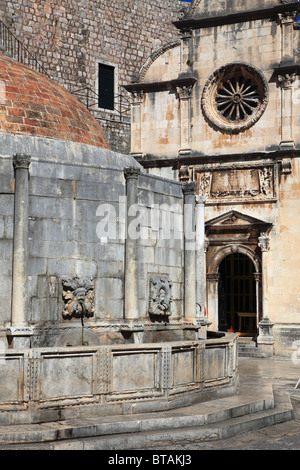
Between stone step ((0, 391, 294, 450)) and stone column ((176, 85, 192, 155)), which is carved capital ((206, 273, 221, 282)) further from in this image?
stone step ((0, 391, 294, 450))

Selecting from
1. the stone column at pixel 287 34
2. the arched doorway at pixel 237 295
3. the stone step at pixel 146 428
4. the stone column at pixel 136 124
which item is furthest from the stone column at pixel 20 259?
the stone column at pixel 287 34

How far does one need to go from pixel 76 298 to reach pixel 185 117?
15.6 m

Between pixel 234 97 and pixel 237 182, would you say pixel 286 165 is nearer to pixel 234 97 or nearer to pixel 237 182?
pixel 237 182

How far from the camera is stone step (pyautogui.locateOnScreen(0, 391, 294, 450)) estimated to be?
890 centimetres

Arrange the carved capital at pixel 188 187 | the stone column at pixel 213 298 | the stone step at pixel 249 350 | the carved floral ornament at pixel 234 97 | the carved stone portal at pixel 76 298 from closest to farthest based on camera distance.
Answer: the carved stone portal at pixel 76 298
the carved capital at pixel 188 187
the stone step at pixel 249 350
the stone column at pixel 213 298
the carved floral ornament at pixel 234 97

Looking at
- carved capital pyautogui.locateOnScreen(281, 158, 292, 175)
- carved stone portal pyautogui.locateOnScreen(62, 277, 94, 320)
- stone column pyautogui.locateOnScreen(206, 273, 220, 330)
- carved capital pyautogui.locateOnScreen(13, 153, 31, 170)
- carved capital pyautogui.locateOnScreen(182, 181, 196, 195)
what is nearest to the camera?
carved capital pyautogui.locateOnScreen(13, 153, 31, 170)

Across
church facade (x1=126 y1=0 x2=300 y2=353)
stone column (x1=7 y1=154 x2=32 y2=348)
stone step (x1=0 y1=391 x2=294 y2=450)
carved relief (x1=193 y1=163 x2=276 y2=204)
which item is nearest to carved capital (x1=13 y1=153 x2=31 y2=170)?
stone column (x1=7 y1=154 x2=32 y2=348)

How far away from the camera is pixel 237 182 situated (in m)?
25.4

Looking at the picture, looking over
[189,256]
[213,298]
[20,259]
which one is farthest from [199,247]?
[213,298]

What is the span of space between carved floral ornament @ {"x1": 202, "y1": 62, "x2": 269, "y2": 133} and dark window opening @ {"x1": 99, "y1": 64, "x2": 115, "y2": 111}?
31.7 ft

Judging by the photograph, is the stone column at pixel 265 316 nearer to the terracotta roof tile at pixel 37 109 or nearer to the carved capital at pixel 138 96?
the carved capital at pixel 138 96

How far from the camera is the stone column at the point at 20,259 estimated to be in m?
11.5

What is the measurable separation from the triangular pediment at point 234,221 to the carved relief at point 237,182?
0.57 metres
